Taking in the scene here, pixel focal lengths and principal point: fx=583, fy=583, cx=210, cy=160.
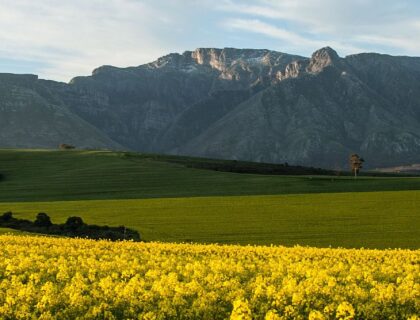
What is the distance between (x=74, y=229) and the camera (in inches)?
A: 2149

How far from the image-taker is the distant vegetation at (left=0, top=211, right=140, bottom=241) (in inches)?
2045

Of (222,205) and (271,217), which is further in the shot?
(222,205)

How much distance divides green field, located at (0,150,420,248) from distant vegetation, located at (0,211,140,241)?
2.45 metres

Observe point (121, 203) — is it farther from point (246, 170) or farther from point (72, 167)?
point (246, 170)

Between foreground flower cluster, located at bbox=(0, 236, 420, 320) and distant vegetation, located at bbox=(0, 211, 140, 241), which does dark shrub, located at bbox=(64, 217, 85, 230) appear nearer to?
distant vegetation, located at bbox=(0, 211, 140, 241)

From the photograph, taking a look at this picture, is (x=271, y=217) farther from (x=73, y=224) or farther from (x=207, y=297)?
(x=207, y=297)

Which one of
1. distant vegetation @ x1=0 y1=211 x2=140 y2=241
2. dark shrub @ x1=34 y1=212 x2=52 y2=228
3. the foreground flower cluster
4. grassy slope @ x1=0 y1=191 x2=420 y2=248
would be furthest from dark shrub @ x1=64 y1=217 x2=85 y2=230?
the foreground flower cluster

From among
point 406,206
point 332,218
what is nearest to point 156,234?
point 332,218

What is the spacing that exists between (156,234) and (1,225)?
15763 millimetres

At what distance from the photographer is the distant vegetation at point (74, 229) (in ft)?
170

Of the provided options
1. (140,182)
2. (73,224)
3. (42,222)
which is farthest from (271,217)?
(140,182)

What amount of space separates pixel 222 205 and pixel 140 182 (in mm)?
43744

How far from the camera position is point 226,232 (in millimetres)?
54906

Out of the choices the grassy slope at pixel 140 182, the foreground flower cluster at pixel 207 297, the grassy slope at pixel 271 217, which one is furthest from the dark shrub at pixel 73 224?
the grassy slope at pixel 140 182
